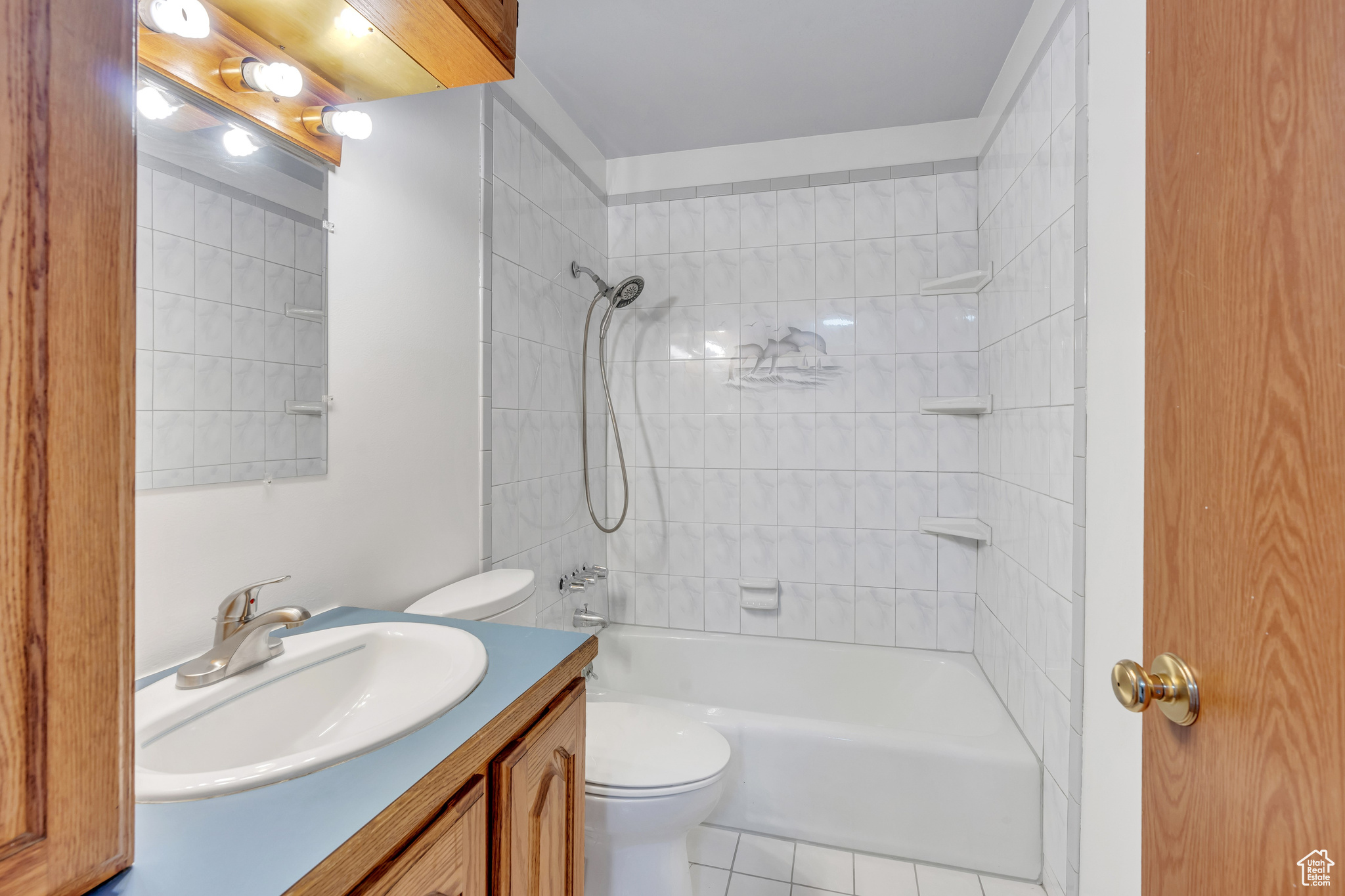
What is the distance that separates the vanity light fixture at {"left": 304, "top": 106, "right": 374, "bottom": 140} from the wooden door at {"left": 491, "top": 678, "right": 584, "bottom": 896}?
105 centimetres

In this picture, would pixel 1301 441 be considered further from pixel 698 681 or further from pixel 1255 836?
pixel 698 681

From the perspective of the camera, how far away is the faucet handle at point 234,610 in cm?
82

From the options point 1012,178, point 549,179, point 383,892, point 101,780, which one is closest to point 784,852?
point 383,892

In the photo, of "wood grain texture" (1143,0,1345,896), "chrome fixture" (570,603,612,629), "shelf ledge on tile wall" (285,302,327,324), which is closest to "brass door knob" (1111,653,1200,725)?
"wood grain texture" (1143,0,1345,896)

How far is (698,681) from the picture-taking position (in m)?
2.34

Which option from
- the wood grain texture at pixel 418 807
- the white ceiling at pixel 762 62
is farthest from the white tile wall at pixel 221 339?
the white ceiling at pixel 762 62

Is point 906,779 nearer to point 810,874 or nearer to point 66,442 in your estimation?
point 810,874

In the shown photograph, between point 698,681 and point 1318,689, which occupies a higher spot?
point 1318,689

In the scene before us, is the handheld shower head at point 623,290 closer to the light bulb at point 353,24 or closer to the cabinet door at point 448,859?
the light bulb at point 353,24

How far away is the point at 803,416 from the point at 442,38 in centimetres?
171

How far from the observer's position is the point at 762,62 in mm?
1826

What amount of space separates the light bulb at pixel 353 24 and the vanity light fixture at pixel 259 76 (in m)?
0.11

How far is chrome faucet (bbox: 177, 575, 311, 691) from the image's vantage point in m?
0.74

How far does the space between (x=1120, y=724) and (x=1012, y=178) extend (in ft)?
4.82
